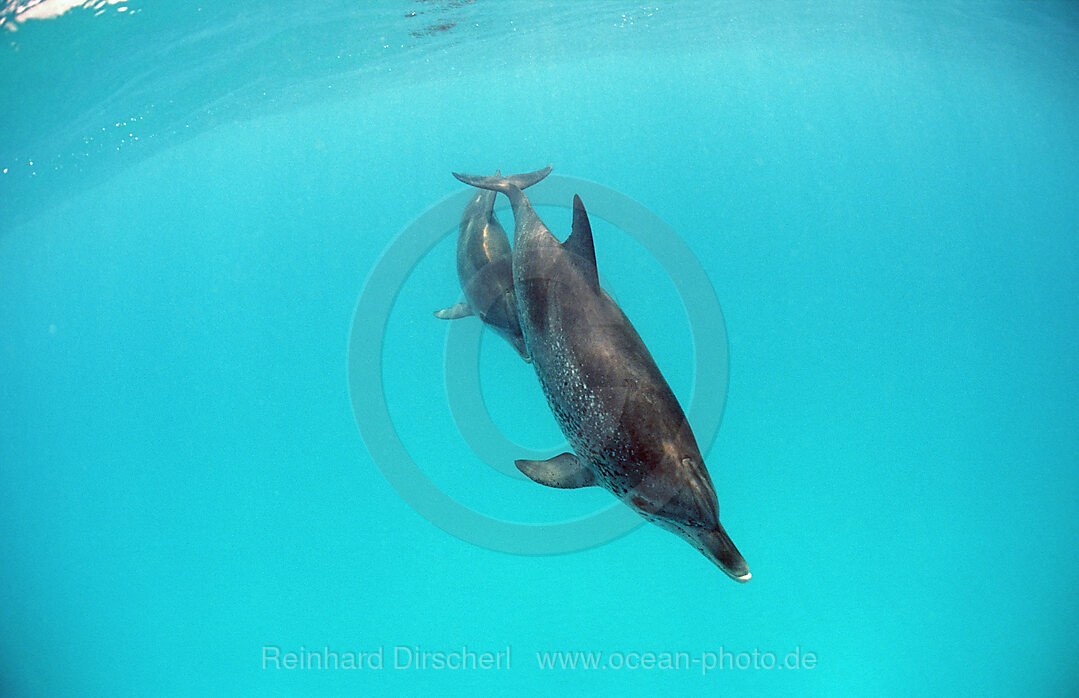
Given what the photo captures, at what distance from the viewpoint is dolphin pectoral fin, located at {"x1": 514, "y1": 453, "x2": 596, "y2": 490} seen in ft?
13.0

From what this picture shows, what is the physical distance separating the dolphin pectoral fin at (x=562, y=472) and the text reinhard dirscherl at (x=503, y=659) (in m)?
4.79

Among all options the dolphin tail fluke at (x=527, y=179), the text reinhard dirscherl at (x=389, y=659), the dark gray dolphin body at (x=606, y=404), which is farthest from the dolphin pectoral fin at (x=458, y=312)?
the text reinhard dirscherl at (x=389, y=659)

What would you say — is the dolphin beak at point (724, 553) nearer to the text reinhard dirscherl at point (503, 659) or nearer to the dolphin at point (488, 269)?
the dolphin at point (488, 269)

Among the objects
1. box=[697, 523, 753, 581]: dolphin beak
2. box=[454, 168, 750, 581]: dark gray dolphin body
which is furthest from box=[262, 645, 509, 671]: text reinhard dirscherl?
box=[697, 523, 753, 581]: dolphin beak

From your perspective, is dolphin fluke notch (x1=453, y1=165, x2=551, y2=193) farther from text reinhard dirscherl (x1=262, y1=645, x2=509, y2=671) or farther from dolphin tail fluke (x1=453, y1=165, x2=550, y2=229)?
text reinhard dirscherl (x1=262, y1=645, x2=509, y2=671)

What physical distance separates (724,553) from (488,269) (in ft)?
10.5

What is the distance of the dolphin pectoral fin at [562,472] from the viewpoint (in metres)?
3.97

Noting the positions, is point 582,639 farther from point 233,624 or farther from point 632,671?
point 233,624

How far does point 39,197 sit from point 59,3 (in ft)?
10.4

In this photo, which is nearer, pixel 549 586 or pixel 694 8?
A: pixel 549 586

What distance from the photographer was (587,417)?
362 centimetres

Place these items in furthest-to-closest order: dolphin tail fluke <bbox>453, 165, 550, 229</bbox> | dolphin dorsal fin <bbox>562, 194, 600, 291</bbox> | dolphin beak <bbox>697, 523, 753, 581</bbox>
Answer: dolphin tail fluke <bbox>453, 165, 550, 229</bbox>, dolphin dorsal fin <bbox>562, 194, 600, 291</bbox>, dolphin beak <bbox>697, 523, 753, 581</bbox>

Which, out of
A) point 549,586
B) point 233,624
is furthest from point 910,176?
point 233,624

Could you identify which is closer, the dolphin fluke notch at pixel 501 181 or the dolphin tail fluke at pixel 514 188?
the dolphin tail fluke at pixel 514 188
